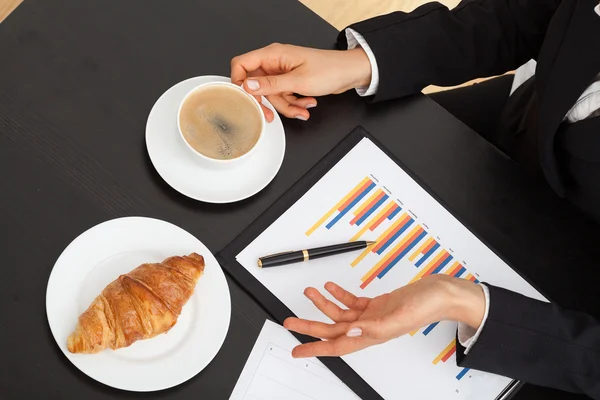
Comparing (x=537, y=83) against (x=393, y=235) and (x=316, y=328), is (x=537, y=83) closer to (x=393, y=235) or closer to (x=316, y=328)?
(x=393, y=235)

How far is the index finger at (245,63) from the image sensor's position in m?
0.88

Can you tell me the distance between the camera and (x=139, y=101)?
0.89m

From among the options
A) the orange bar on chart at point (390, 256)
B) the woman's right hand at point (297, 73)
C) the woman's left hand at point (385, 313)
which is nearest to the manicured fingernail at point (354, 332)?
the woman's left hand at point (385, 313)

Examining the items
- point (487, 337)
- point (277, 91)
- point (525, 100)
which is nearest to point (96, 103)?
point (277, 91)

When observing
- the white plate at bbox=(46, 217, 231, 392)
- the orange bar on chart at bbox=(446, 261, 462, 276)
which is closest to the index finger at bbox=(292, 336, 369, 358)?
the white plate at bbox=(46, 217, 231, 392)

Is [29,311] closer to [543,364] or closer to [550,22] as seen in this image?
[543,364]

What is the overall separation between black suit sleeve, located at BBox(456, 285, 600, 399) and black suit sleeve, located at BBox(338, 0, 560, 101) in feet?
1.23

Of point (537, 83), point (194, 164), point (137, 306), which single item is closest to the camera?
point (137, 306)

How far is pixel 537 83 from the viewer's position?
98 cm

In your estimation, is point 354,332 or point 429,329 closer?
point 354,332

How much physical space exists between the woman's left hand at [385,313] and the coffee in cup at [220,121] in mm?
235

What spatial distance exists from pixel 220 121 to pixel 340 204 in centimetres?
23

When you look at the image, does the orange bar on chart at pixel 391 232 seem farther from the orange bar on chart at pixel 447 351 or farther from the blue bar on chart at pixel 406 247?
the orange bar on chart at pixel 447 351

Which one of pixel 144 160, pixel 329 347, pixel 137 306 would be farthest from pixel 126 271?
pixel 329 347
